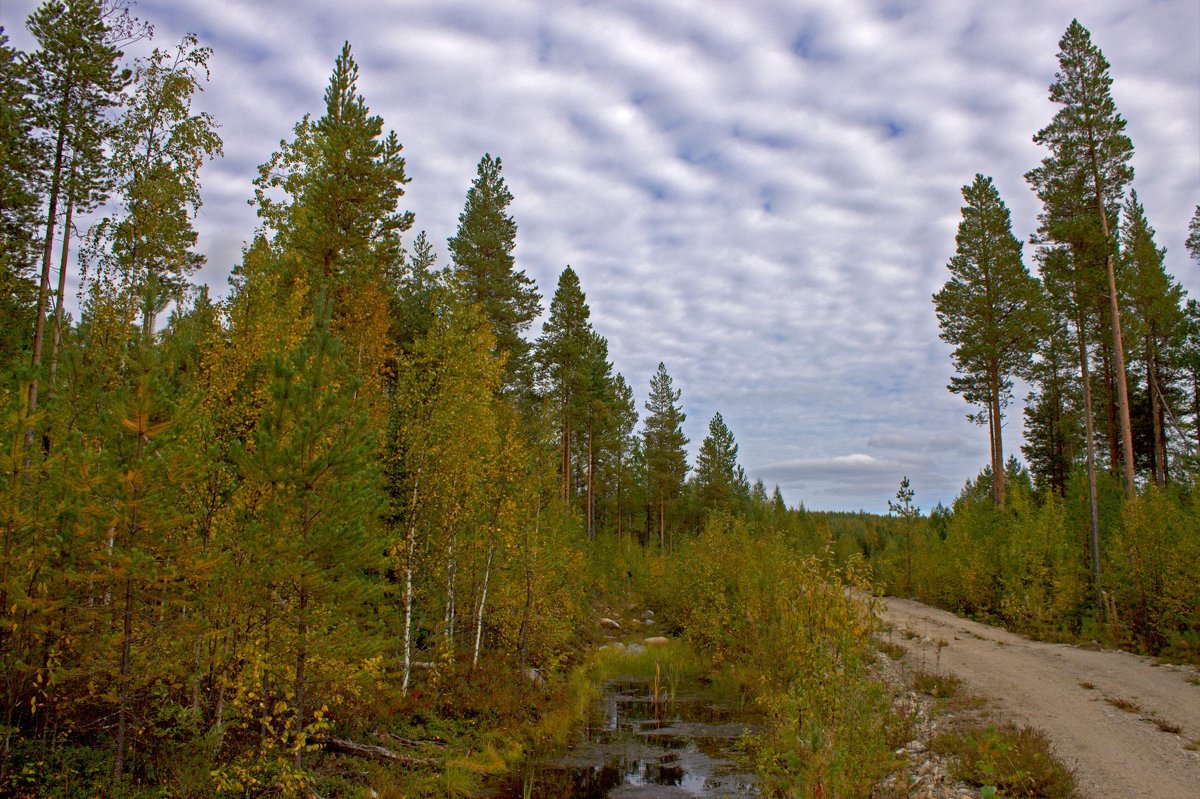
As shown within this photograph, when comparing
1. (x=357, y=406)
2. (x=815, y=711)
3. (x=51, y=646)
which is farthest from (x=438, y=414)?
(x=815, y=711)

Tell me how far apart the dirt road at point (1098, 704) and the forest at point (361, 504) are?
2.56 meters

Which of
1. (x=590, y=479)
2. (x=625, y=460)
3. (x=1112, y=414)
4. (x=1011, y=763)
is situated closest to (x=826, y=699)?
(x=1011, y=763)

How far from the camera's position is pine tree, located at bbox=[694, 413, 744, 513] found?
5728 centimetres

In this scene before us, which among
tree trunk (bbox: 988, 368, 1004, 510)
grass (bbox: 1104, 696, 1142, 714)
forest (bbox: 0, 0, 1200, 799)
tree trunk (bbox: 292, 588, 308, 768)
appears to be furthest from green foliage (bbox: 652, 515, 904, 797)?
tree trunk (bbox: 988, 368, 1004, 510)

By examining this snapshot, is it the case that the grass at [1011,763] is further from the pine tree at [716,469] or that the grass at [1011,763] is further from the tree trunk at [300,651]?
the pine tree at [716,469]

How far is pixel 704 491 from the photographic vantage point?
58.7 m

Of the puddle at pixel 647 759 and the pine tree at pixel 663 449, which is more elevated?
the pine tree at pixel 663 449

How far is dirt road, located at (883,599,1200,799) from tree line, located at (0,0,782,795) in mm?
10556

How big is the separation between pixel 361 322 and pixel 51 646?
11.5 meters

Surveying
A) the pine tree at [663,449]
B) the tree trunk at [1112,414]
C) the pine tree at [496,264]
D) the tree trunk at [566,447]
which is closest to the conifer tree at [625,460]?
the pine tree at [663,449]

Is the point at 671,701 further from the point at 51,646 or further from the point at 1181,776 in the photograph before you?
the point at 51,646

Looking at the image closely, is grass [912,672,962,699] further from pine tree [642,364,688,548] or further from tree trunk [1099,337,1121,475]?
pine tree [642,364,688,548]

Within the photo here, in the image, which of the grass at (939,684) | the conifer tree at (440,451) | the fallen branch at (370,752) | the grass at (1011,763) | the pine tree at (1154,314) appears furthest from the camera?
the pine tree at (1154,314)

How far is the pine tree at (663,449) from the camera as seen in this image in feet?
184
